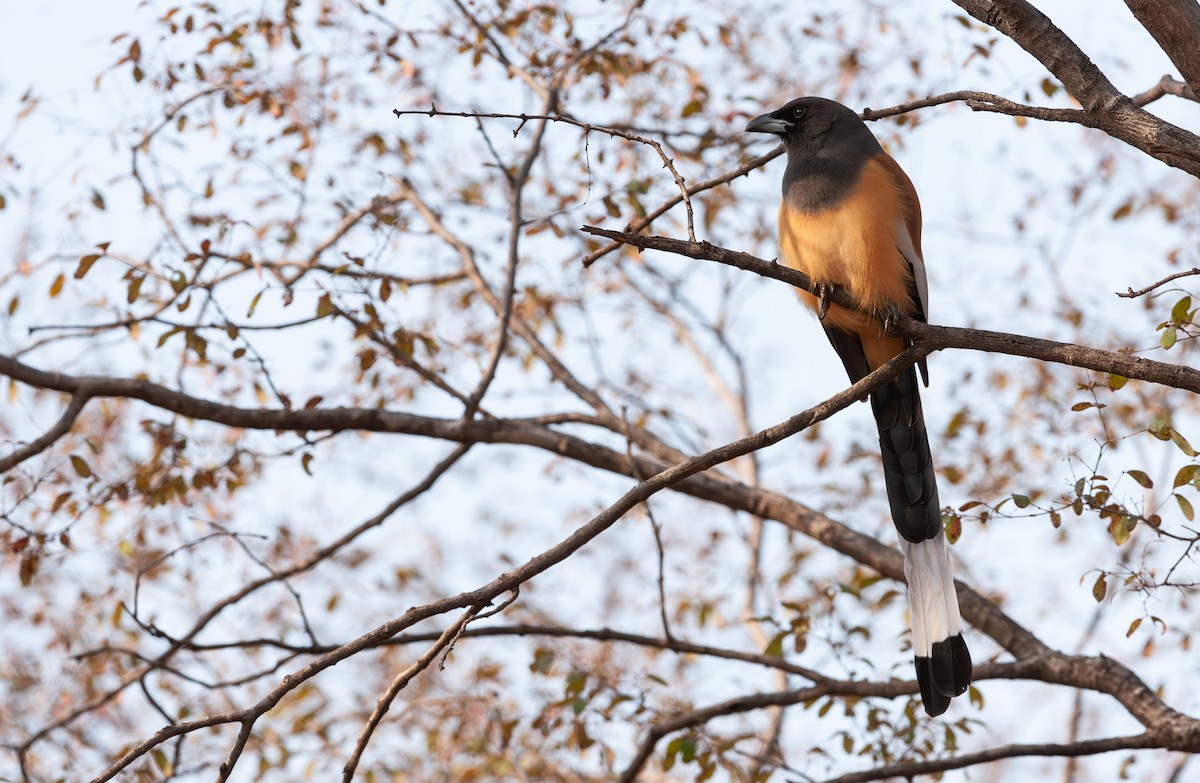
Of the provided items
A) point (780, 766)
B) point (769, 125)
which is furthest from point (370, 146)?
point (780, 766)

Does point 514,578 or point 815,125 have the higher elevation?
point 815,125

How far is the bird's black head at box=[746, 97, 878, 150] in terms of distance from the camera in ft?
14.1

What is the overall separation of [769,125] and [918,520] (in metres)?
1.62

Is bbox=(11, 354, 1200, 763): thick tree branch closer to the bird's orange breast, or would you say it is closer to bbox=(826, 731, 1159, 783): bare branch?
bbox=(826, 731, 1159, 783): bare branch

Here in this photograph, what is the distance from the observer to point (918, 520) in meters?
4.01

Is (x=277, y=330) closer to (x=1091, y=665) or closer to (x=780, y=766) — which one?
(x=780, y=766)

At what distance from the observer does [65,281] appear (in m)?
4.75

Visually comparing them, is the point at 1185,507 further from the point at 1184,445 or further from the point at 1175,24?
the point at 1175,24

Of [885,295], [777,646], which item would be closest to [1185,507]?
[885,295]

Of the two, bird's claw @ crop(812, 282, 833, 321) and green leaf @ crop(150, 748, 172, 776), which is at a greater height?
bird's claw @ crop(812, 282, 833, 321)

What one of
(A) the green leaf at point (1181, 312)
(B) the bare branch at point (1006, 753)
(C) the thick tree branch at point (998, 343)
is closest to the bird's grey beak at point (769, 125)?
(C) the thick tree branch at point (998, 343)

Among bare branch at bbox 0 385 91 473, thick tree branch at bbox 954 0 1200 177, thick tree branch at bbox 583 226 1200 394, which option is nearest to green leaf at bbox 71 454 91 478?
bare branch at bbox 0 385 91 473

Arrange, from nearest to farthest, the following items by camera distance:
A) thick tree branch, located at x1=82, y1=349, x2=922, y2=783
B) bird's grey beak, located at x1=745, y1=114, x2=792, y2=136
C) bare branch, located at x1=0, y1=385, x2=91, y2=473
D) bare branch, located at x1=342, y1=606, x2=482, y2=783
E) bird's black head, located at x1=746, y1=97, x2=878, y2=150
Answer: thick tree branch, located at x1=82, y1=349, x2=922, y2=783
bare branch, located at x1=342, y1=606, x2=482, y2=783
bare branch, located at x1=0, y1=385, x2=91, y2=473
bird's black head, located at x1=746, y1=97, x2=878, y2=150
bird's grey beak, located at x1=745, y1=114, x2=792, y2=136

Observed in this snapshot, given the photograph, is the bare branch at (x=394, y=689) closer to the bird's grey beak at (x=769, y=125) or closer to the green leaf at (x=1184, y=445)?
the green leaf at (x=1184, y=445)
